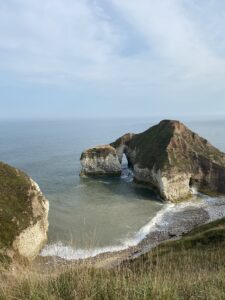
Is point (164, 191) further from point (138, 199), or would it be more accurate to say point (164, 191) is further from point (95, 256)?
point (95, 256)

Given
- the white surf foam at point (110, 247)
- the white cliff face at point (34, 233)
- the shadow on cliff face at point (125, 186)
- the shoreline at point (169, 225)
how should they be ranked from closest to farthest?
the white cliff face at point (34, 233)
the shoreline at point (169, 225)
the white surf foam at point (110, 247)
the shadow on cliff face at point (125, 186)

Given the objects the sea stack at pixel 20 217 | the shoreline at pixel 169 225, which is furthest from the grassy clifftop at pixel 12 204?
the shoreline at pixel 169 225

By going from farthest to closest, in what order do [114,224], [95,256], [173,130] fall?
[173,130]
[114,224]
[95,256]

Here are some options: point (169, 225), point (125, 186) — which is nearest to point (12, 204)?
point (169, 225)

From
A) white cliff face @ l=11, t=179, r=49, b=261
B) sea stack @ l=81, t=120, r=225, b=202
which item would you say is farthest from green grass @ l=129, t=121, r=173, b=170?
white cliff face @ l=11, t=179, r=49, b=261

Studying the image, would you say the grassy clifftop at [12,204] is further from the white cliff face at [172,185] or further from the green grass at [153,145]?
the green grass at [153,145]

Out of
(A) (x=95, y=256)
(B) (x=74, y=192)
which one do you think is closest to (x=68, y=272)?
(A) (x=95, y=256)

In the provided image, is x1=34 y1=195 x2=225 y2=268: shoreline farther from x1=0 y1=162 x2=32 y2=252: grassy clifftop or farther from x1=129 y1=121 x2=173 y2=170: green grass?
x1=129 y1=121 x2=173 y2=170: green grass
